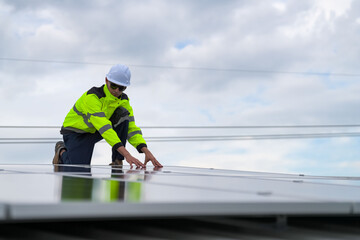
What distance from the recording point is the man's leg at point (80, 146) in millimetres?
7660

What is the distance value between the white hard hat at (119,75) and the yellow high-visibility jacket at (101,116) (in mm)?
187

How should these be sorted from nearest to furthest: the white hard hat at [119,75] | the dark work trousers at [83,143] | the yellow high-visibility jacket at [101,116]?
the yellow high-visibility jacket at [101,116] < the white hard hat at [119,75] < the dark work trousers at [83,143]

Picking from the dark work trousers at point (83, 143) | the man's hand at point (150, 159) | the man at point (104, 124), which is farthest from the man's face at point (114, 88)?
the man's hand at point (150, 159)

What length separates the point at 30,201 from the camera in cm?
212

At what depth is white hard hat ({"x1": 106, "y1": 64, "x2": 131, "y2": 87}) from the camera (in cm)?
695

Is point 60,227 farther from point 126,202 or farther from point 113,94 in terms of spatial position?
point 113,94

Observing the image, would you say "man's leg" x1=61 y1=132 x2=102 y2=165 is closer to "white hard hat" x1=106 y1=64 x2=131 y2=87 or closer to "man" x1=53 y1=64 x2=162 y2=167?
"man" x1=53 y1=64 x2=162 y2=167

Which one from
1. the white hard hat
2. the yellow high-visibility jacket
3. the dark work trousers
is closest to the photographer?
the yellow high-visibility jacket

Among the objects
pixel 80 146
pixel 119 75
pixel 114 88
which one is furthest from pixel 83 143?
pixel 119 75

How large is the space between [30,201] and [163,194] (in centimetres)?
75

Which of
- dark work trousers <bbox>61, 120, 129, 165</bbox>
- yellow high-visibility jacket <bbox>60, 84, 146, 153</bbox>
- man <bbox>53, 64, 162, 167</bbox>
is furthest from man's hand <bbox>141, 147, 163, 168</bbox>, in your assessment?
dark work trousers <bbox>61, 120, 129, 165</bbox>

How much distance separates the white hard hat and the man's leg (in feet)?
3.63

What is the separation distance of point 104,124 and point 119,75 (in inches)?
28.4

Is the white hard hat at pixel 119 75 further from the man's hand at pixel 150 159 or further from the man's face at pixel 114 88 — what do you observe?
the man's hand at pixel 150 159
